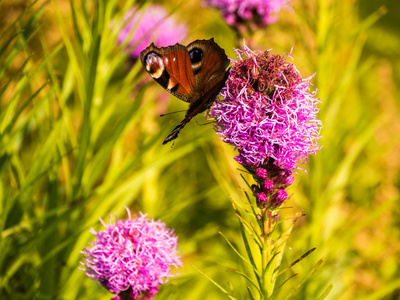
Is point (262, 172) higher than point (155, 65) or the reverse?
the reverse

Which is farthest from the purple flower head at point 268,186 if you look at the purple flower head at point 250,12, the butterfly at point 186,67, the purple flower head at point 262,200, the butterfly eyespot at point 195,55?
the purple flower head at point 250,12

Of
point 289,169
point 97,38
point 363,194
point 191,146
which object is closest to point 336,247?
point 191,146

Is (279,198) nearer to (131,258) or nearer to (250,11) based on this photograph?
(131,258)

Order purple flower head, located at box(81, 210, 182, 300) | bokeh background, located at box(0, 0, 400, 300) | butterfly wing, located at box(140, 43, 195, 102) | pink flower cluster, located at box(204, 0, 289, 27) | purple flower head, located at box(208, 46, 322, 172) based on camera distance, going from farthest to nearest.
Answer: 1. pink flower cluster, located at box(204, 0, 289, 27)
2. bokeh background, located at box(0, 0, 400, 300)
3. butterfly wing, located at box(140, 43, 195, 102)
4. purple flower head, located at box(81, 210, 182, 300)
5. purple flower head, located at box(208, 46, 322, 172)

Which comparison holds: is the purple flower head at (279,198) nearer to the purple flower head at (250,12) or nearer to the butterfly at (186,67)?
the butterfly at (186,67)

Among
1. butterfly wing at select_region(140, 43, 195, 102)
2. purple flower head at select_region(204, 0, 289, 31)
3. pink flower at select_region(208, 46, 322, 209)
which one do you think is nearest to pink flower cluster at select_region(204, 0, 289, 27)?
purple flower head at select_region(204, 0, 289, 31)

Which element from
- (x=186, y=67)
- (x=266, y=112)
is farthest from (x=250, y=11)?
(x=266, y=112)

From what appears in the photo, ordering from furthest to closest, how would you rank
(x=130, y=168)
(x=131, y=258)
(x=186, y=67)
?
(x=130, y=168) → (x=186, y=67) → (x=131, y=258)

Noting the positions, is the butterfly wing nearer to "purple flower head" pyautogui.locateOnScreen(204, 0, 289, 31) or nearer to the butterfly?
the butterfly
